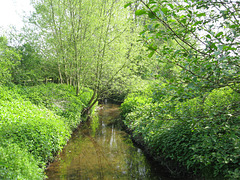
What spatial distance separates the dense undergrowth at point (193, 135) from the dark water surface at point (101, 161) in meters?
0.68

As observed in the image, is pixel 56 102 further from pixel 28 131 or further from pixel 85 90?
pixel 85 90

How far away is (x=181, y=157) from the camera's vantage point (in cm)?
473

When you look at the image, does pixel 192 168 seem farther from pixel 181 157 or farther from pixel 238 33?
pixel 238 33

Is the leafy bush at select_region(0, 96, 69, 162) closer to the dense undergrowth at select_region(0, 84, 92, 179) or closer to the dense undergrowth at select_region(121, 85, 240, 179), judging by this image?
the dense undergrowth at select_region(0, 84, 92, 179)

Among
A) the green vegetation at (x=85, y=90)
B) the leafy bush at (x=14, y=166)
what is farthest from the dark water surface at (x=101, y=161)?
the leafy bush at (x=14, y=166)

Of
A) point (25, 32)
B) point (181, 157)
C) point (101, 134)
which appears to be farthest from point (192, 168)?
point (25, 32)

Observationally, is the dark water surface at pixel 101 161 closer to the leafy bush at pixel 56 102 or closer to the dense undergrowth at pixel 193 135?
the dense undergrowth at pixel 193 135

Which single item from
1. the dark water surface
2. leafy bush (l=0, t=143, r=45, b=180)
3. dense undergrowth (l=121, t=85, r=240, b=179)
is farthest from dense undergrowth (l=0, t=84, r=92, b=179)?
dense undergrowth (l=121, t=85, r=240, b=179)

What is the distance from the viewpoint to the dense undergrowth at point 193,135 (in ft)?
10.4

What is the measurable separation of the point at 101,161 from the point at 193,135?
343 centimetres

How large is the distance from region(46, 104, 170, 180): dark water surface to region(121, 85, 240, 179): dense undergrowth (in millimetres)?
679

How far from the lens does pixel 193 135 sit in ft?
14.7

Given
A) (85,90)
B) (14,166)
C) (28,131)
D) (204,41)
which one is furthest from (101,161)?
(85,90)

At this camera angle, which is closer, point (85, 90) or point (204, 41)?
point (204, 41)
